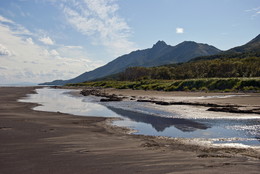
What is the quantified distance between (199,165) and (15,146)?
8451 mm

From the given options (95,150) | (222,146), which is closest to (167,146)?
(222,146)

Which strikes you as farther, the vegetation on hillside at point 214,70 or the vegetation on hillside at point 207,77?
the vegetation on hillside at point 214,70

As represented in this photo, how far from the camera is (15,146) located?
35.4ft

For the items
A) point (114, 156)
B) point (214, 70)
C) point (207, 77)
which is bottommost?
point (114, 156)

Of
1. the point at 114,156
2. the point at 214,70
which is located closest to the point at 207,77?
the point at 214,70

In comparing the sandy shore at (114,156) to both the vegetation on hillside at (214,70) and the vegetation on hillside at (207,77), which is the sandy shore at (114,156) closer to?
the vegetation on hillside at (207,77)

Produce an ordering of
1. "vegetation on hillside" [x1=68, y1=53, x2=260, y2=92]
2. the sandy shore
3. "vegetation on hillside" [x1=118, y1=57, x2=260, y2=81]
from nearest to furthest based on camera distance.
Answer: the sandy shore, "vegetation on hillside" [x1=68, y1=53, x2=260, y2=92], "vegetation on hillside" [x1=118, y1=57, x2=260, y2=81]

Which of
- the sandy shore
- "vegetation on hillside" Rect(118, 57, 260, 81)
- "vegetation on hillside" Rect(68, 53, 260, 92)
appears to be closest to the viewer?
the sandy shore

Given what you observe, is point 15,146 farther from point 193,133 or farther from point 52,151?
point 193,133

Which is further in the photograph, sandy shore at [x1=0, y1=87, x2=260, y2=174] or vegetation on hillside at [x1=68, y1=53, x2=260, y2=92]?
vegetation on hillside at [x1=68, y1=53, x2=260, y2=92]

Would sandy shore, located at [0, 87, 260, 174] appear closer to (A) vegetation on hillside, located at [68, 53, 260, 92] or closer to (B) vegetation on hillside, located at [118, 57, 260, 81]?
(A) vegetation on hillside, located at [68, 53, 260, 92]

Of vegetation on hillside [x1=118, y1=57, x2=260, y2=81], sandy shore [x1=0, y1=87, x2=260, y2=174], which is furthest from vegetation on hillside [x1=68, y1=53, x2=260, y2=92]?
sandy shore [x1=0, y1=87, x2=260, y2=174]

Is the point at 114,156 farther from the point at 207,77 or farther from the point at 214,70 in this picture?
the point at 214,70

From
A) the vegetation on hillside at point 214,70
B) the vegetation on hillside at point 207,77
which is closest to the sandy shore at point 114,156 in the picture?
the vegetation on hillside at point 207,77
